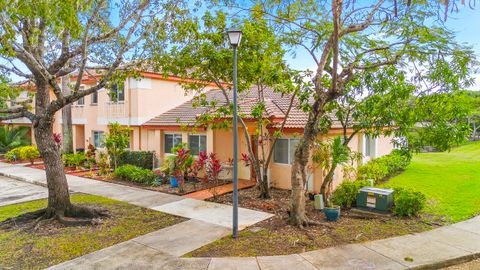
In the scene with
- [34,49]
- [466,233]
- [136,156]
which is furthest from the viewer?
[136,156]

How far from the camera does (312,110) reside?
8211mm

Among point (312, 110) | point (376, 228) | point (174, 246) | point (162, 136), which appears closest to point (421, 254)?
point (376, 228)

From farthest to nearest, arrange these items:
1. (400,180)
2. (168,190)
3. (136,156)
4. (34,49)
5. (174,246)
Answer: (136,156) < (400,180) < (168,190) < (34,49) < (174,246)

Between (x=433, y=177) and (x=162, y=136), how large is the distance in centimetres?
1481

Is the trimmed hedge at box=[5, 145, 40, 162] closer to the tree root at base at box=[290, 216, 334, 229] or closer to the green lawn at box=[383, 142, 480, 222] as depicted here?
the tree root at base at box=[290, 216, 334, 229]

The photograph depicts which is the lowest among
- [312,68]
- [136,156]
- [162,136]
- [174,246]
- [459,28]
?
[174,246]

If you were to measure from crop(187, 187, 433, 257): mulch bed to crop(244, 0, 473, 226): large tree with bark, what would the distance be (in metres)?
0.62

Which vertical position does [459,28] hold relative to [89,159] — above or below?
above

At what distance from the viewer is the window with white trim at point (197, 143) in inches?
646

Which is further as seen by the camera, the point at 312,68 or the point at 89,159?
the point at 89,159

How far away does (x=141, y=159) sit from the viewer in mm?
17875

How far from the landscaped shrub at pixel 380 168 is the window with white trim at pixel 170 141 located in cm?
958

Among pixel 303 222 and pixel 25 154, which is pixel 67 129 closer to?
pixel 25 154

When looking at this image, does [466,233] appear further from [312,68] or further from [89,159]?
[89,159]
